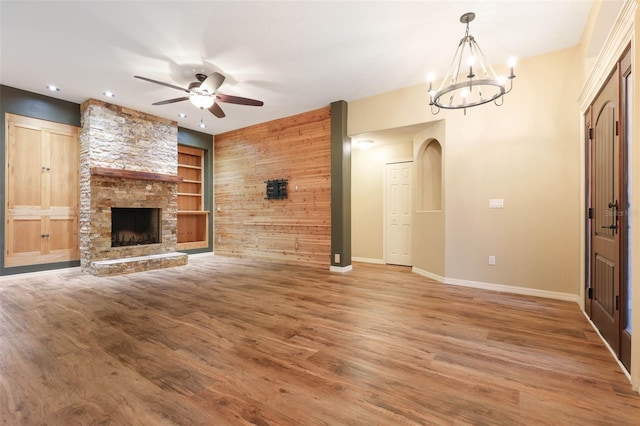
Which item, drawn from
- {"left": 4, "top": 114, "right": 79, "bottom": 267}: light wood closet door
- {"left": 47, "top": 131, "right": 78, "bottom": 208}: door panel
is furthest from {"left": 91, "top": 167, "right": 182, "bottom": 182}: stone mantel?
{"left": 4, "top": 114, "right": 79, "bottom": 267}: light wood closet door

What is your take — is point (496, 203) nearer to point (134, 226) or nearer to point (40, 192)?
point (134, 226)

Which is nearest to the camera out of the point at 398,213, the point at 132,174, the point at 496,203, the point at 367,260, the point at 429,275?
the point at 496,203

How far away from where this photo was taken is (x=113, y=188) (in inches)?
227

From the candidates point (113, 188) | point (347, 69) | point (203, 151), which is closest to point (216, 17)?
point (347, 69)

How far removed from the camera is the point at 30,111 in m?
5.12

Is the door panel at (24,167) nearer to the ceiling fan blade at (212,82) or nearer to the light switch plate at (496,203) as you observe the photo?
the ceiling fan blade at (212,82)

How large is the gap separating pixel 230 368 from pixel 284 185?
4.77 metres

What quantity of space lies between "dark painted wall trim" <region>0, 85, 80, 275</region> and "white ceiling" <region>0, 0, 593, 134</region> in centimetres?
22

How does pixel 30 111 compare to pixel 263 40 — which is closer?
pixel 263 40

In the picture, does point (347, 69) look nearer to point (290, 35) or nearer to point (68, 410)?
point (290, 35)

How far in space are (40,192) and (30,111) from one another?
1.43 metres

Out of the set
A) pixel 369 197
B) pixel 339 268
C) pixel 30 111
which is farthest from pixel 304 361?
pixel 30 111

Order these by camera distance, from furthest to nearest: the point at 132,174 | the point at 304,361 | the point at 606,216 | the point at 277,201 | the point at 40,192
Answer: the point at 277,201 < the point at 132,174 < the point at 40,192 < the point at 606,216 < the point at 304,361

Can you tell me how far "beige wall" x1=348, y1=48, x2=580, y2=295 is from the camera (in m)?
3.78
